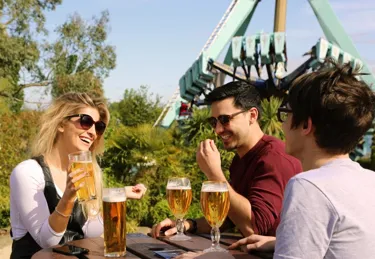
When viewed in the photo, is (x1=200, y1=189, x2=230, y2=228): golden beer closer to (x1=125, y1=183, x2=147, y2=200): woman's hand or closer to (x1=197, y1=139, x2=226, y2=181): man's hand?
(x1=197, y1=139, x2=226, y2=181): man's hand

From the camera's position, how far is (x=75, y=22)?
3131 centimetres

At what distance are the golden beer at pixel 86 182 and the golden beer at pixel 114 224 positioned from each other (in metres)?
0.17

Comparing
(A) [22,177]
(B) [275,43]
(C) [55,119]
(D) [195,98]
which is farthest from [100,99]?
(D) [195,98]

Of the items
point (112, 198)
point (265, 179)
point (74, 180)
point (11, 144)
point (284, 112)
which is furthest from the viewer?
point (11, 144)

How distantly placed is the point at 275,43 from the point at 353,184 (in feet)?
44.6

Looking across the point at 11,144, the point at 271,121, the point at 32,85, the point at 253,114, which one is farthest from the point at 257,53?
the point at 32,85

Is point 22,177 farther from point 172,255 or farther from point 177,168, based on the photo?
point 177,168

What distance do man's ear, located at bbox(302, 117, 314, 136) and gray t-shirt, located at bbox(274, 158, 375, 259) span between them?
4.9 inches

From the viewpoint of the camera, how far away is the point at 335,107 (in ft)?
5.00

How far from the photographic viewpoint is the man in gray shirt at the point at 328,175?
1372 millimetres

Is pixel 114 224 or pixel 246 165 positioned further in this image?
pixel 246 165

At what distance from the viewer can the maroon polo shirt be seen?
2396 mm

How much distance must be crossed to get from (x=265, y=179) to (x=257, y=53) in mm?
13129

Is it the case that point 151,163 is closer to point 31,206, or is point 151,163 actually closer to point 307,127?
point 31,206
